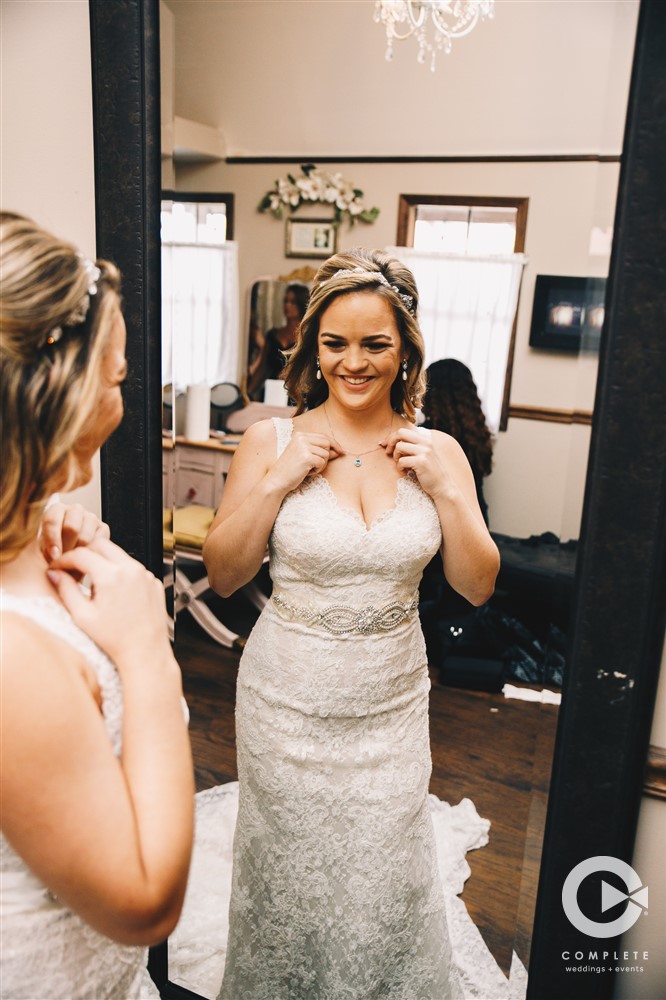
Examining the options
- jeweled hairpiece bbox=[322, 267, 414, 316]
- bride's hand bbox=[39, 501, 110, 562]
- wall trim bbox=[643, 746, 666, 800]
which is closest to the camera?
bride's hand bbox=[39, 501, 110, 562]

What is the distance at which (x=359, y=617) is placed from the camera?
1459mm

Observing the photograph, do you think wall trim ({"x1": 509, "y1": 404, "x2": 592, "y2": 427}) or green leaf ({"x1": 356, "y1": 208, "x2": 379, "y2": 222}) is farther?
green leaf ({"x1": 356, "y1": 208, "x2": 379, "y2": 222})

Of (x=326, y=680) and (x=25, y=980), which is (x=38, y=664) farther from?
(x=326, y=680)

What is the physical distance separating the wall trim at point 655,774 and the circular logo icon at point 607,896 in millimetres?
126

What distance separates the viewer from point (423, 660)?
145 cm

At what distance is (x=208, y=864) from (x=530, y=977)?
634 mm

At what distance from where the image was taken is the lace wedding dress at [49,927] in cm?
80

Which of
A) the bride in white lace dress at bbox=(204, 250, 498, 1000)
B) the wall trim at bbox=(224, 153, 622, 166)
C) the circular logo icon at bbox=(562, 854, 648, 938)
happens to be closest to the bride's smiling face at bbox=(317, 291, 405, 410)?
the bride in white lace dress at bbox=(204, 250, 498, 1000)

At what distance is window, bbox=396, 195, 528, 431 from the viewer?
1206 millimetres

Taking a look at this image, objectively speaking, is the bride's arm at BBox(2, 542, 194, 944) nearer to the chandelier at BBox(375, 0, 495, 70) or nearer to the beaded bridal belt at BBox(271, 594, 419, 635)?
the beaded bridal belt at BBox(271, 594, 419, 635)

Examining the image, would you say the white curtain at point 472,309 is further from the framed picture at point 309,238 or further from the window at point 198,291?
the window at point 198,291

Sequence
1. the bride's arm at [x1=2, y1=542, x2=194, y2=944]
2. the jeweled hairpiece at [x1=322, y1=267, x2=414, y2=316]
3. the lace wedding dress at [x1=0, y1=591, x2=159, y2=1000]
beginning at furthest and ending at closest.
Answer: the jeweled hairpiece at [x1=322, y1=267, x2=414, y2=316] → the lace wedding dress at [x1=0, y1=591, x2=159, y2=1000] → the bride's arm at [x1=2, y1=542, x2=194, y2=944]

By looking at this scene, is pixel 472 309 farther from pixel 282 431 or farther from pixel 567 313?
pixel 282 431

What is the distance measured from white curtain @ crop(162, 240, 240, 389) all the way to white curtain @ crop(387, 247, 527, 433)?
0.31 m
